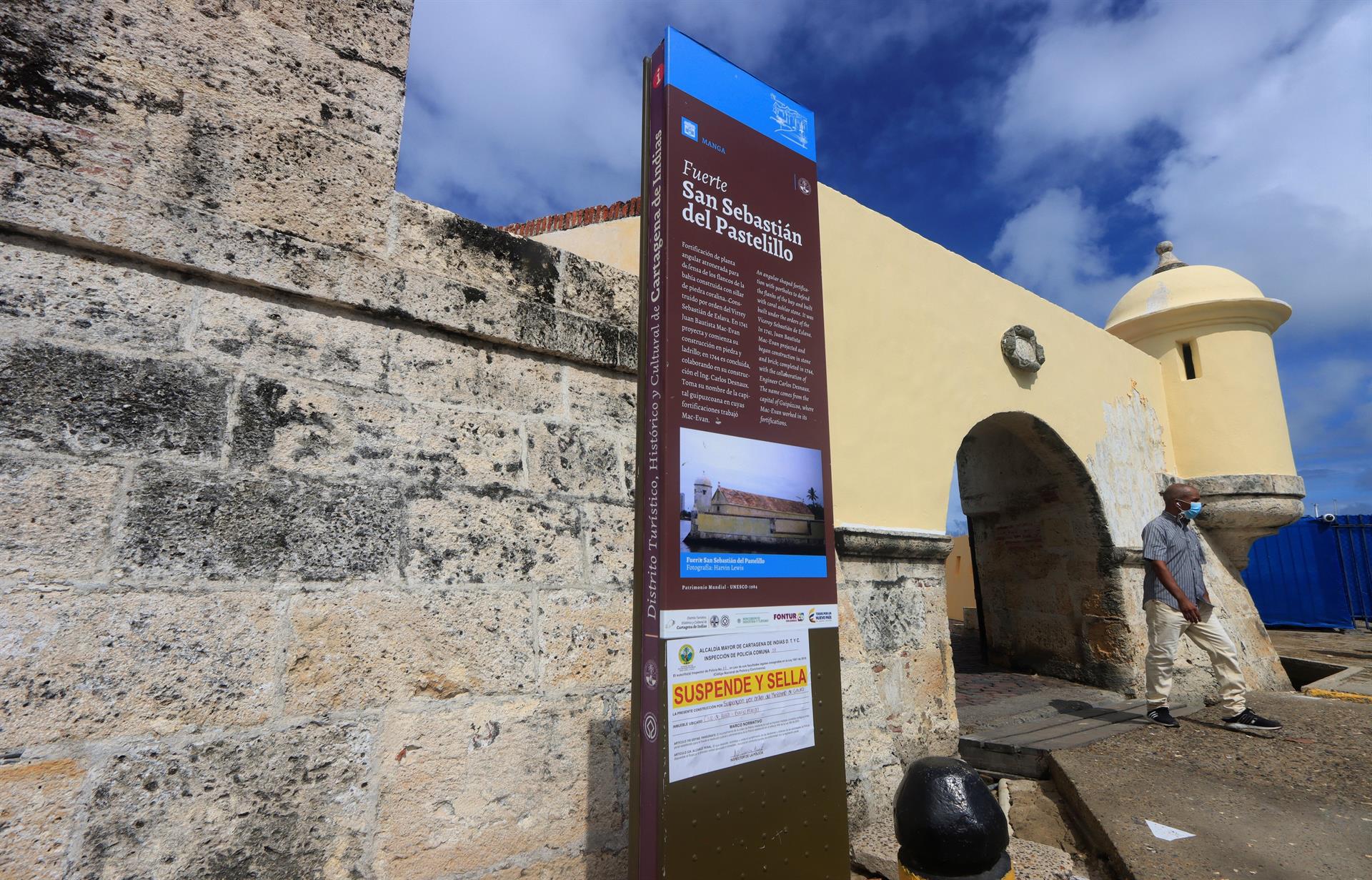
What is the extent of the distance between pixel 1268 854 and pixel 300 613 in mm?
3698

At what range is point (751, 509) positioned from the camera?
2025mm

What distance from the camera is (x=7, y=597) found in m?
1.62

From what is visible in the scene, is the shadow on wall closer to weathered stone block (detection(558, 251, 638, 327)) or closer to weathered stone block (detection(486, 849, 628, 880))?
weathered stone block (detection(486, 849, 628, 880))

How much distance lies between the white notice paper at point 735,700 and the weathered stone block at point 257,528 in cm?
98

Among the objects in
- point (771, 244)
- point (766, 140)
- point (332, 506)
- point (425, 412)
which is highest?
Result: point (766, 140)

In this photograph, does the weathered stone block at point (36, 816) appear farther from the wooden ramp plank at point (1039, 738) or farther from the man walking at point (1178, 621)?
the man walking at point (1178, 621)

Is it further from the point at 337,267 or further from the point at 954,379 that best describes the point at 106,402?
the point at 954,379

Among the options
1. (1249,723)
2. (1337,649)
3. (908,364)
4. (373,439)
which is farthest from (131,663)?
(1337,649)

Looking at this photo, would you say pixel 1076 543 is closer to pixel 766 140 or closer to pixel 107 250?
pixel 766 140

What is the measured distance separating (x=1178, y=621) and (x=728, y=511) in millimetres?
4358

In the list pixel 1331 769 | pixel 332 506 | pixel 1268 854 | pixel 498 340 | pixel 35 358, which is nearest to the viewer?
pixel 35 358

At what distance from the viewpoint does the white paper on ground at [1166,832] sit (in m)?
2.92

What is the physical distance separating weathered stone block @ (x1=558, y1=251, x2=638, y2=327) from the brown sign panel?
0.74 metres

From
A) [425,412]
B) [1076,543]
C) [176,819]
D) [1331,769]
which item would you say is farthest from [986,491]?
[176,819]
